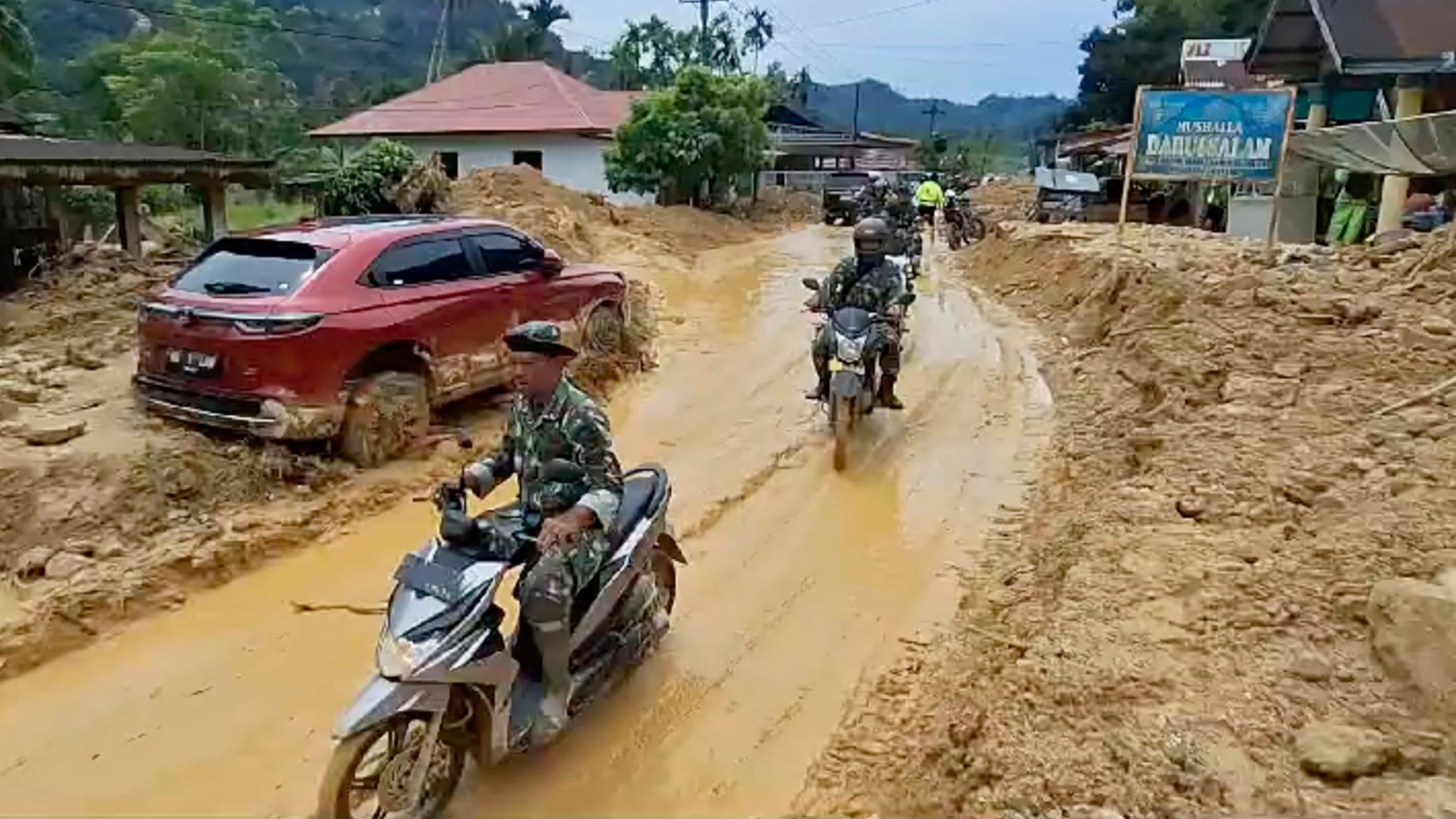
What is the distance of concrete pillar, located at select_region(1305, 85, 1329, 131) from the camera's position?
64.0 ft

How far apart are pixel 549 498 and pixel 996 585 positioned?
300 centimetres

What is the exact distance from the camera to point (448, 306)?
8.19 m

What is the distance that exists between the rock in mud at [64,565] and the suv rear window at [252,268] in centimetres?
206

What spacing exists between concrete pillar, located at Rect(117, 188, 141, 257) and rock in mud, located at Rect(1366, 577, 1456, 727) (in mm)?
14443

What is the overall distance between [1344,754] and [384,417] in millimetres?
6225

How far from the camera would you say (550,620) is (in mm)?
4078

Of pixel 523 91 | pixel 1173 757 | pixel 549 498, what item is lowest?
pixel 1173 757

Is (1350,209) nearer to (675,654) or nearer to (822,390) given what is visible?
(822,390)

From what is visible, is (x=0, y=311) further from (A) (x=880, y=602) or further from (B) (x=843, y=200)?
(B) (x=843, y=200)

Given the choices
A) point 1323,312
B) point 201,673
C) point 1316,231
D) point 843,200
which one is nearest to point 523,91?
point 843,200

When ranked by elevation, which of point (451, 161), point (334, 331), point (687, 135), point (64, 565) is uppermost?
point (687, 135)

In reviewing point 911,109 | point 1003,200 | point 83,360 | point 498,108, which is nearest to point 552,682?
point 83,360

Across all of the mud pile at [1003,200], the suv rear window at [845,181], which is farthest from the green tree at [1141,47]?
the suv rear window at [845,181]

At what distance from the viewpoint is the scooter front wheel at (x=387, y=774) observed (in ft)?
11.8
